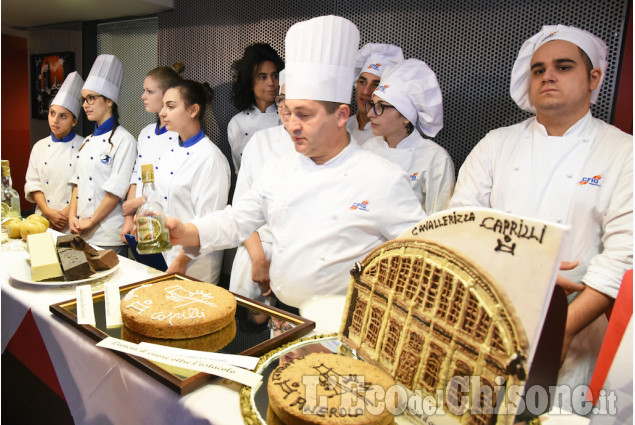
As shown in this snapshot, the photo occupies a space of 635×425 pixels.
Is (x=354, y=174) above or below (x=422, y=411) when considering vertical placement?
above

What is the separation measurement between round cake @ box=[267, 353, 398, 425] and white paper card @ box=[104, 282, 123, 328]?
1.78 feet

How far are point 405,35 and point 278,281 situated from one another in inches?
69.8

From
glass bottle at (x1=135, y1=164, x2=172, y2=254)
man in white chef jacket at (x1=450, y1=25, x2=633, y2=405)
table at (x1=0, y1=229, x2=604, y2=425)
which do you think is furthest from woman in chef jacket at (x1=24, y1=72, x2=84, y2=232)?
man in white chef jacket at (x1=450, y1=25, x2=633, y2=405)

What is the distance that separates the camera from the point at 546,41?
1.85 meters

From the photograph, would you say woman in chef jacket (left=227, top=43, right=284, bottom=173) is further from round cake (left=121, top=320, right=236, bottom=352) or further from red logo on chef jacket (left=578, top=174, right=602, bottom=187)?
round cake (left=121, top=320, right=236, bottom=352)

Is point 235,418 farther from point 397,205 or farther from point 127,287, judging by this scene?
point 397,205

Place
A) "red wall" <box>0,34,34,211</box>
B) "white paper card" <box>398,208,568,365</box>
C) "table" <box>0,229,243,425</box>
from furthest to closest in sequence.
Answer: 1. "red wall" <box>0,34,34,211</box>
2. "table" <box>0,229,243,425</box>
3. "white paper card" <box>398,208,568,365</box>

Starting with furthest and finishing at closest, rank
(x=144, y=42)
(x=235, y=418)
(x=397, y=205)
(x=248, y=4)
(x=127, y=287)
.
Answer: (x=144, y=42)
(x=248, y=4)
(x=397, y=205)
(x=127, y=287)
(x=235, y=418)

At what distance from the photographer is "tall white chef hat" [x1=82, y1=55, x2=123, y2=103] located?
3488 millimetres

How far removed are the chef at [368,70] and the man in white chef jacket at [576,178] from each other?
2.62ft

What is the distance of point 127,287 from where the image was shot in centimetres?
143

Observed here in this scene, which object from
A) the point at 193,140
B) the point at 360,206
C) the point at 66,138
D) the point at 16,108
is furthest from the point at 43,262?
the point at 16,108

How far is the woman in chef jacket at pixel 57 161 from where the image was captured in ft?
12.3

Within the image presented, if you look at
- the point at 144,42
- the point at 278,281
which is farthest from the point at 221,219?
Answer: the point at 144,42
